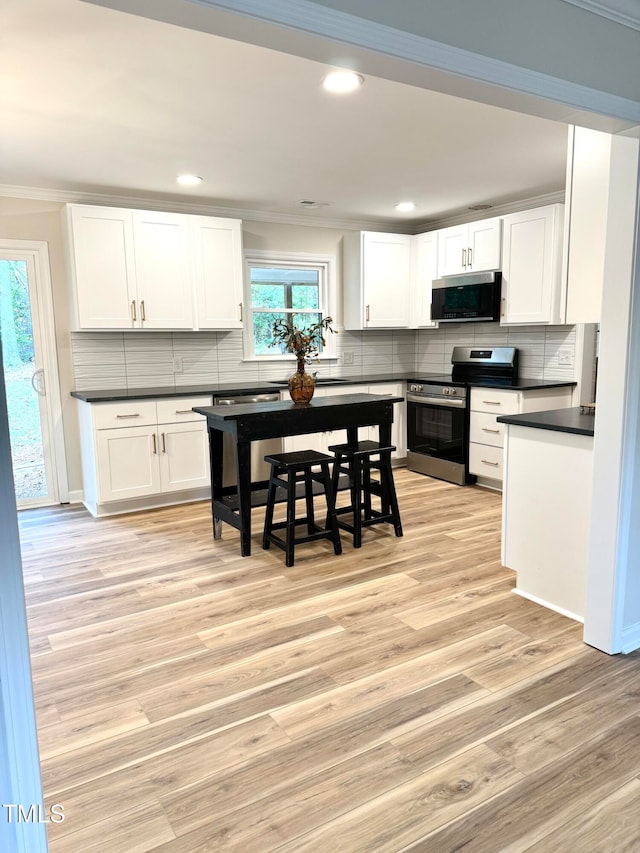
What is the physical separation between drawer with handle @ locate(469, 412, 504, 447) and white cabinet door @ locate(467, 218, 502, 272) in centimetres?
128

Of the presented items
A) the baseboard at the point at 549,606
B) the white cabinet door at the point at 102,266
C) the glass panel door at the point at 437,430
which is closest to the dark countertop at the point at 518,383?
the glass panel door at the point at 437,430

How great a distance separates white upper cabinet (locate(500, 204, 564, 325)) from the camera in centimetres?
442

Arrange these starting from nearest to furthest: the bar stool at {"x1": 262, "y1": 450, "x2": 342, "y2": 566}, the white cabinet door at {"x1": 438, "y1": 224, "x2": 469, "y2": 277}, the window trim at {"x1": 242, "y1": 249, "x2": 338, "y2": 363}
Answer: the bar stool at {"x1": 262, "y1": 450, "x2": 342, "y2": 566}
the white cabinet door at {"x1": 438, "y1": 224, "x2": 469, "y2": 277}
the window trim at {"x1": 242, "y1": 249, "x2": 338, "y2": 363}

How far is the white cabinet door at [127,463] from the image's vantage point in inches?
169

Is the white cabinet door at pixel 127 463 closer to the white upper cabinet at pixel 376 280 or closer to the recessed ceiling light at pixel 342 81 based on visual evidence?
the white upper cabinet at pixel 376 280

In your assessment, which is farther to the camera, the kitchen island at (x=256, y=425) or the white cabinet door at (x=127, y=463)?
the white cabinet door at (x=127, y=463)

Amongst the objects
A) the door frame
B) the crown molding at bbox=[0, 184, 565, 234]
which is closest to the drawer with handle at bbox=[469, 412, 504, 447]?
the crown molding at bbox=[0, 184, 565, 234]

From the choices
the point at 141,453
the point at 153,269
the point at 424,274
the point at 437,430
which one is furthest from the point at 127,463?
the point at 424,274

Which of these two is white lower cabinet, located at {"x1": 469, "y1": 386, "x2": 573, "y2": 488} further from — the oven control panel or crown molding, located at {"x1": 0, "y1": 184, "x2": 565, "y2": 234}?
crown molding, located at {"x1": 0, "y1": 184, "x2": 565, "y2": 234}

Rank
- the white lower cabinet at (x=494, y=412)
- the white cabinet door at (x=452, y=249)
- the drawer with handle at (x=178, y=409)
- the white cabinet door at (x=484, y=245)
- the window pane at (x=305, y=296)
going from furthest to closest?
the window pane at (x=305, y=296)
the white cabinet door at (x=452, y=249)
the white cabinet door at (x=484, y=245)
the white lower cabinet at (x=494, y=412)
the drawer with handle at (x=178, y=409)

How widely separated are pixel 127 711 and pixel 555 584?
1.98 metres

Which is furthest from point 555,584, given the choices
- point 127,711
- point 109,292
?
point 109,292

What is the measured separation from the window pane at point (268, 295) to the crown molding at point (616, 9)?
3.85 metres

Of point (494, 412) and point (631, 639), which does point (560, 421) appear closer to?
point (631, 639)
